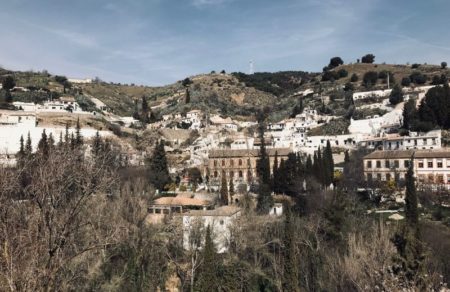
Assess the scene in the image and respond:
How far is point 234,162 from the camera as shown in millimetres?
58000

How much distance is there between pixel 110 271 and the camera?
2645 centimetres

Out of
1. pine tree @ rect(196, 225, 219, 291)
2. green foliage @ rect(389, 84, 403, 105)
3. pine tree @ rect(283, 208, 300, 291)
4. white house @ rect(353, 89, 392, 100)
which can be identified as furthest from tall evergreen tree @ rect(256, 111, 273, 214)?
white house @ rect(353, 89, 392, 100)

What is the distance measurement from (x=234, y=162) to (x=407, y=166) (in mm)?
21945

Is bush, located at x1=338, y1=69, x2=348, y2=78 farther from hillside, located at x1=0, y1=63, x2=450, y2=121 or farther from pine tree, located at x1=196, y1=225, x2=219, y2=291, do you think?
pine tree, located at x1=196, y1=225, x2=219, y2=291

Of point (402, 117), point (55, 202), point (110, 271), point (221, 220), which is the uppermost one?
point (402, 117)

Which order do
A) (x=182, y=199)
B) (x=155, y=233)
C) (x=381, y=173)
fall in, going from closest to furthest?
(x=155, y=233)
(x=182, y=199)
(x=381, y=173)

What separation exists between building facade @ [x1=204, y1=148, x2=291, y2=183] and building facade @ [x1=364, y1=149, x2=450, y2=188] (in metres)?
12.4

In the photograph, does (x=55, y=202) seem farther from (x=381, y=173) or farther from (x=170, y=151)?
(x=170, y=151)

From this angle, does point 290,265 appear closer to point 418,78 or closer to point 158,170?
point 158,170

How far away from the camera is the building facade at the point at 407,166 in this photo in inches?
1674

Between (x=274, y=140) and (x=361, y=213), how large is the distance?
35.5 meters

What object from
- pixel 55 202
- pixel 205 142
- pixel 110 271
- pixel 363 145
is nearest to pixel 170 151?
pixel 205 142

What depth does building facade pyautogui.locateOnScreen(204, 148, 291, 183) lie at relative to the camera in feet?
186

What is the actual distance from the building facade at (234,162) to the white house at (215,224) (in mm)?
23770
